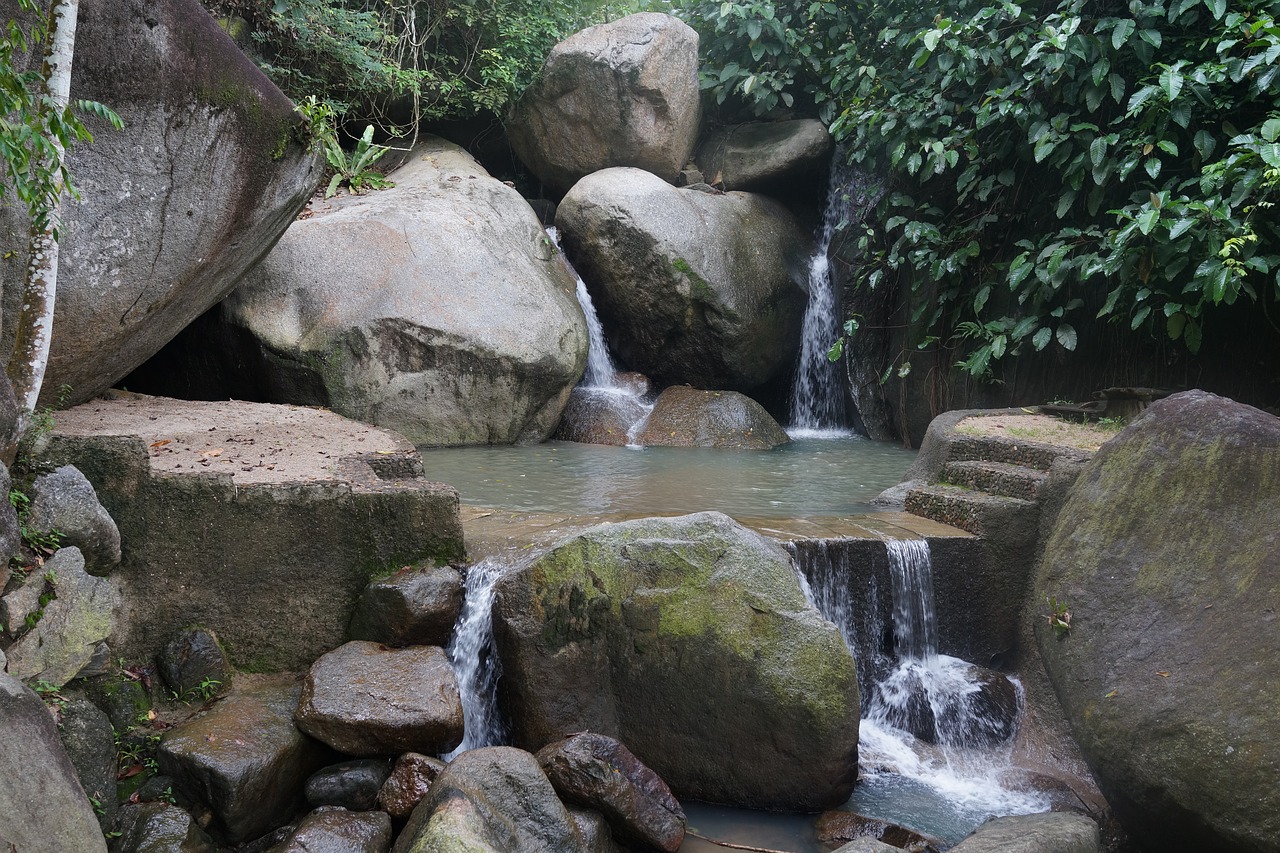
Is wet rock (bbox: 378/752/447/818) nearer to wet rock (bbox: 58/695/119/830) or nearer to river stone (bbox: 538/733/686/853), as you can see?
river stone (bbox: 538/733/686/853)

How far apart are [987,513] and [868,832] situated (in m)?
1.96

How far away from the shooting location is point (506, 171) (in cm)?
1270

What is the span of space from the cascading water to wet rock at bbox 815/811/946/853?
15cm

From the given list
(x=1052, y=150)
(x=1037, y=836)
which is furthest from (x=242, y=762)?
(x=1052, y=150)

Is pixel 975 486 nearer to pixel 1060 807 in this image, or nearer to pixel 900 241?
pixel 1060 807

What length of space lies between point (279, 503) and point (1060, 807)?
11.3ft

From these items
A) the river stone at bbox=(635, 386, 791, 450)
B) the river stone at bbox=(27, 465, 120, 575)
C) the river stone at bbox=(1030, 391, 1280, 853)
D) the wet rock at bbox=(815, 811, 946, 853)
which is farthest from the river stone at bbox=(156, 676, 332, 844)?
the river stone at bbox=(635, 386, 791, 450)

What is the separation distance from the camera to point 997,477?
5.38 meters

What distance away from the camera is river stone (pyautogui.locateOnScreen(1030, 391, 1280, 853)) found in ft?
10.6

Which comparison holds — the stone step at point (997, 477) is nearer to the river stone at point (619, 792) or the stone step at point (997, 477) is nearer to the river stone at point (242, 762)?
the river stone at point (619, 792)

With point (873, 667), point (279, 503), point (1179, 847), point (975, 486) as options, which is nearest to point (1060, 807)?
point (1179, 847)

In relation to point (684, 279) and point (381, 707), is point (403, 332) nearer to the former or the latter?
point (684, 279)

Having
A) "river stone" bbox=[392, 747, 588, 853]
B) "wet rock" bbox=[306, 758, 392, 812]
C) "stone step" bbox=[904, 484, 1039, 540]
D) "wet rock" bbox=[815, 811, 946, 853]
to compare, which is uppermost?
"stone step" bbox=[904, 484, 1039, 540]

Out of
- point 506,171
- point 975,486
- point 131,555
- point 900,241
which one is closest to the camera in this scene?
point 131,555
